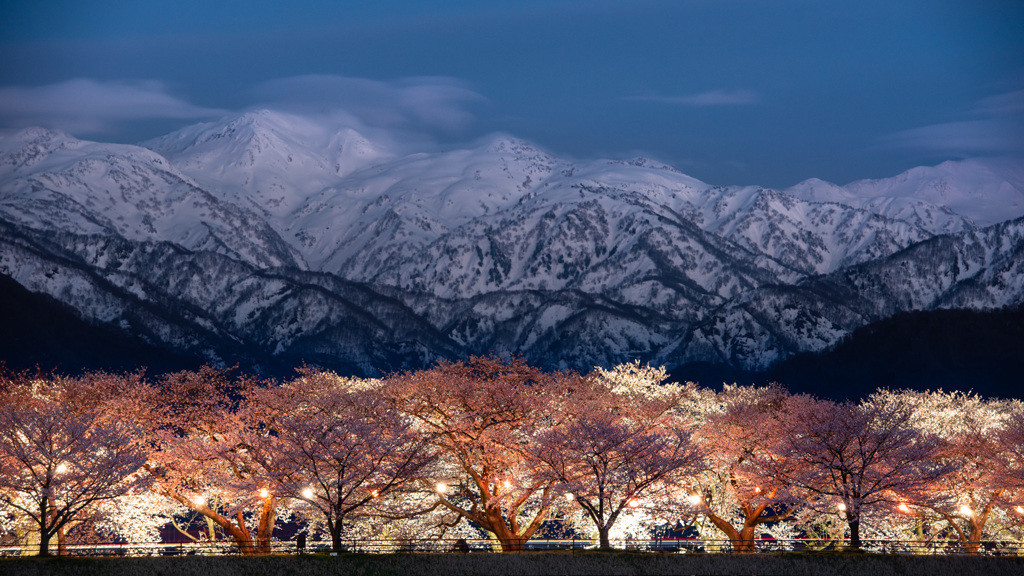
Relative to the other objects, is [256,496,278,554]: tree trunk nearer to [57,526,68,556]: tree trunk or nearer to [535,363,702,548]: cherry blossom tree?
[57,526,68,556]: tree trunk

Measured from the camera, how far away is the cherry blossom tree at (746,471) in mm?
70938

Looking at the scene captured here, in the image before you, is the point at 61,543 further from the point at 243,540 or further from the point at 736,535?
the point at 736,535

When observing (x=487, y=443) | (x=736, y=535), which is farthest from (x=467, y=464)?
(x=736, y=535)

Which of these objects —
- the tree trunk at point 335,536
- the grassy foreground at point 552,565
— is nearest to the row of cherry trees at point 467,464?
the tree trunk at point 335,536

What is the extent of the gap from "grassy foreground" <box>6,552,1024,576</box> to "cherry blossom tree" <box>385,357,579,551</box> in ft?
28.8

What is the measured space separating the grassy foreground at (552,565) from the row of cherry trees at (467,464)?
17.7 feet

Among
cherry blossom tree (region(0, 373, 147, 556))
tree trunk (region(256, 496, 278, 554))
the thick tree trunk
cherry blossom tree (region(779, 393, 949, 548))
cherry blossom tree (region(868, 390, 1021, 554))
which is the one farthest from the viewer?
cherry blossom tree (region(868, 390, 1021, 554))

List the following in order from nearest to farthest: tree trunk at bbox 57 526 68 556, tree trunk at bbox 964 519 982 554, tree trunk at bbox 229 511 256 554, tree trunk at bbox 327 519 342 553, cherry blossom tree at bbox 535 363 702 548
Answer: tree trunk at bbox 327 519 342 553
tree trunk at bbox 57 526 68 556
tree trunk at bbox 229 511 256 554
tree trunk at bbox 964 519 982 554
cherry blossom tree at bbox 535 363 702 548

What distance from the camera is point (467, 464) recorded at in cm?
7056

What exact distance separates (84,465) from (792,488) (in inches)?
1823

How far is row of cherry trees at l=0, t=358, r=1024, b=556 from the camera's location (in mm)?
65625

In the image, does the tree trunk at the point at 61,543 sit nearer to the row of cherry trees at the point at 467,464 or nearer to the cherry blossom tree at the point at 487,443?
the row of cherry trees at the point at 467,464

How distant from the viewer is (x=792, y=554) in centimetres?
5978

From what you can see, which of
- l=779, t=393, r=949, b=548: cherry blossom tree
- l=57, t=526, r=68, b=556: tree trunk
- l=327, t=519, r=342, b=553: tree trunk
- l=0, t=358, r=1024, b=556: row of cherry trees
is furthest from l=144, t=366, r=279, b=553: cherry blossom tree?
l=779, t=393, r=949, b=548: cherry blossom tree
